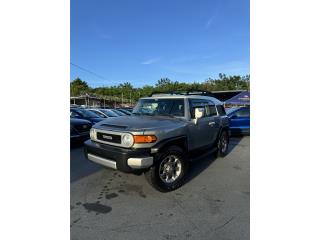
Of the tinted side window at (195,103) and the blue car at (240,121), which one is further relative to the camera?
the blue car at (240,121)

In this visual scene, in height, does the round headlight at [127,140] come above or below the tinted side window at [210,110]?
below

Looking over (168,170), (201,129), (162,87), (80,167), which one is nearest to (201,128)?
(201,129)

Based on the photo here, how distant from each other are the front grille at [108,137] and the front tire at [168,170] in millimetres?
744

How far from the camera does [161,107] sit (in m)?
4.87

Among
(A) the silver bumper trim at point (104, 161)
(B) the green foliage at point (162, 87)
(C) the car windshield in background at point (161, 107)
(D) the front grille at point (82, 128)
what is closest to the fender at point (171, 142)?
(C) the car windshield in background at point (161, 107)

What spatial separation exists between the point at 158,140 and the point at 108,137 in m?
0.94

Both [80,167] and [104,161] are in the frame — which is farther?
[80,167]

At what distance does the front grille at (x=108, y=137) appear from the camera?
377cm

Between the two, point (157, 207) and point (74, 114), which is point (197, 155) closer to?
point (157, 207)

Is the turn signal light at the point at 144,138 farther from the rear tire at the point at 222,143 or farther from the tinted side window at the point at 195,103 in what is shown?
the rear tire at the point at 222,143

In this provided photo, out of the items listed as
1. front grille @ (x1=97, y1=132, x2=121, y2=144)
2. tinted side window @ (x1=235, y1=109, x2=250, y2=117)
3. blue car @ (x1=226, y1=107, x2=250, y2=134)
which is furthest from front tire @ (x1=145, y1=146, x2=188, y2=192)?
tinted side window @ (x1=235, y1=109, x2=250, y2=117)

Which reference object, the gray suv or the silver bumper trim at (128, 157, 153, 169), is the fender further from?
the silver bumper trim at (128, 157, 153, 169)

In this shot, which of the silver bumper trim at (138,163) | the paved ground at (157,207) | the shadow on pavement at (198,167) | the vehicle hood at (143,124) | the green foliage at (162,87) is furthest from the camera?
the green foliage at (162,87)
